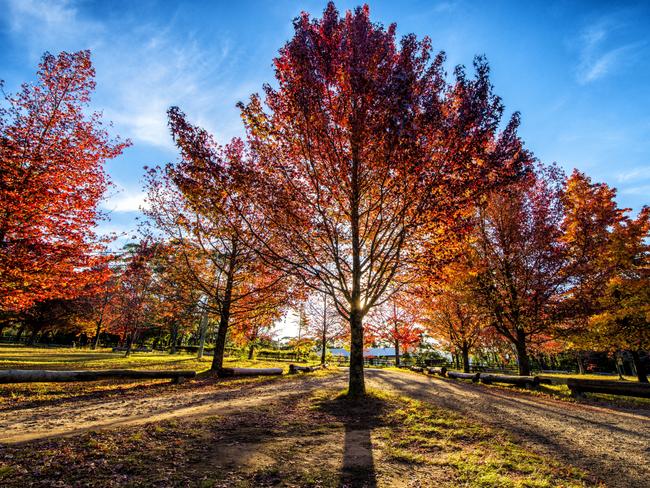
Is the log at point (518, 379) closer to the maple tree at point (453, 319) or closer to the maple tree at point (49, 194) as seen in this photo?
the maple tree at point (453, 319)

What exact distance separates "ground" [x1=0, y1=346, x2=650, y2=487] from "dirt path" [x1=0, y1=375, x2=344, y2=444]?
34 mm

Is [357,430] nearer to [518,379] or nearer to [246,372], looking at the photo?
[246,372]

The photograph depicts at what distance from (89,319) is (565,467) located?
46.4 m

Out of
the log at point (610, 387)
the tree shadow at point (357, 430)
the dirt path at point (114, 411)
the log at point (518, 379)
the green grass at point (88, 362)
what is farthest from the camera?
the green grass at point (88, 362)

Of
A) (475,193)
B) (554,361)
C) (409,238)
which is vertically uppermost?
(475,193)

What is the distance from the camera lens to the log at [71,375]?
28.0 ft

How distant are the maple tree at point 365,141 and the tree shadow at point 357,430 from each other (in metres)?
0.74

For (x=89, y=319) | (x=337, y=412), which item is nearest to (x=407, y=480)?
(x=337, y=412)

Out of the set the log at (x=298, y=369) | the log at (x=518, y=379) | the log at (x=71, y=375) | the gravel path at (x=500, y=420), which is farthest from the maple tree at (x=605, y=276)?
the log at (x=71, y=375)

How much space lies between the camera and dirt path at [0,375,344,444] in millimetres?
5090

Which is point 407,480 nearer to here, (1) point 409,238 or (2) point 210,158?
(1) point 409,238

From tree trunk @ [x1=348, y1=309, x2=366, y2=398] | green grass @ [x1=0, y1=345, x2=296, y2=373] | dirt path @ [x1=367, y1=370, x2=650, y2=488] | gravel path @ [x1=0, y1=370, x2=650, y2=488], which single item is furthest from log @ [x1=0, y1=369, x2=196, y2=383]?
dirt path @ [x1=367, y1=370, x2=650, y2=488]

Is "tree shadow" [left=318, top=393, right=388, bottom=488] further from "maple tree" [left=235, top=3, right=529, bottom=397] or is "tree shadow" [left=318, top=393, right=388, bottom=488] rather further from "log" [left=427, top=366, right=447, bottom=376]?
"log" [left=427, top=366, right=447, bottom=376]

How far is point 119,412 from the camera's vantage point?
21.7 ft
